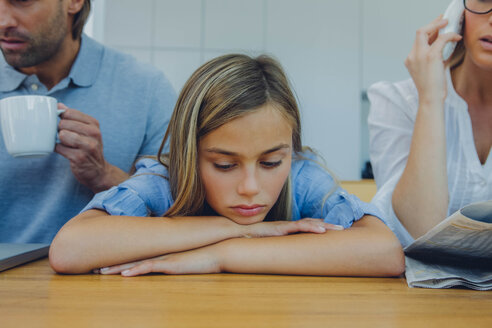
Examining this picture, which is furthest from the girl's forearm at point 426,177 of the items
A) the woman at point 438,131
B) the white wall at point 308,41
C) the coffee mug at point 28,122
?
the white wall at point 308,41

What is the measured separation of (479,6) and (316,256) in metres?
0.78

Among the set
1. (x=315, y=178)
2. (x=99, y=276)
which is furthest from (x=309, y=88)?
(x=99, y=276)

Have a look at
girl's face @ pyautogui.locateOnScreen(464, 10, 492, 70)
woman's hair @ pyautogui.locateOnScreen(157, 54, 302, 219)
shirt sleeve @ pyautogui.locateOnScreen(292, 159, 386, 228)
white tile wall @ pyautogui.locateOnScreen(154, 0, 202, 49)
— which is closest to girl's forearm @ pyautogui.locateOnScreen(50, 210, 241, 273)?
woman's hair @ pyautogui.locateOnScreen(157, 54, 302, 219)

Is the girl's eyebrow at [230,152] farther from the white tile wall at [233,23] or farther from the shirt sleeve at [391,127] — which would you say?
the white tile wall at [233,23]

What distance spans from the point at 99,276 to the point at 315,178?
55 centimetres

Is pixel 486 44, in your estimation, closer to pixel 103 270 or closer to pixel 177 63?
pixel 103 270

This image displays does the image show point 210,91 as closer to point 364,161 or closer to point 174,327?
point 174,327

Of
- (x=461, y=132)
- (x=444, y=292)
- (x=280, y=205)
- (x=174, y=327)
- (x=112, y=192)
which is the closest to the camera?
(x=174, y=327)

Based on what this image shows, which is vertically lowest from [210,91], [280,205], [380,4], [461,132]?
[280,205]

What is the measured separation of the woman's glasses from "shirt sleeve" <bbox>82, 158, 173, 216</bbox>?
837 mm

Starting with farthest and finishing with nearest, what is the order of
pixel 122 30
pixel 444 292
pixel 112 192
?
pixel 122 30
pixel 112 192
pixel 444 292

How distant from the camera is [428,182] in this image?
3.49ft

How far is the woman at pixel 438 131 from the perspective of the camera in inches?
42.3

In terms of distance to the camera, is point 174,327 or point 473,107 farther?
point 473,107
